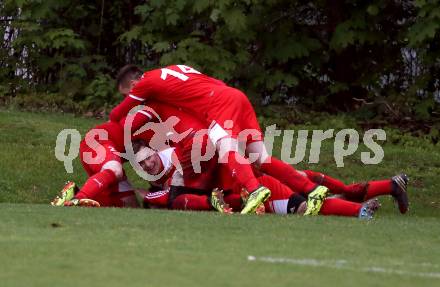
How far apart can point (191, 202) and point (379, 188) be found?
1.81m

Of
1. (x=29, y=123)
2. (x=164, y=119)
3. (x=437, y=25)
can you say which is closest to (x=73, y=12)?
(x=29, y=123)

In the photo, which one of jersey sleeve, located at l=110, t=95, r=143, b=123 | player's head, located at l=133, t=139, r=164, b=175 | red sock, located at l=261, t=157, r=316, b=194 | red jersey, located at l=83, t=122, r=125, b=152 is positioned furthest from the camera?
red jersey, located at l=83, t=122, r=125, b=152

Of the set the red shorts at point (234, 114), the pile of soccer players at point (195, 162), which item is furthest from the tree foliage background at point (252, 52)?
the red shorts at point (234, 114)

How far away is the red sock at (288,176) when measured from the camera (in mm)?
10531

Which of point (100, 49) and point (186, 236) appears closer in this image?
point (186, 236)

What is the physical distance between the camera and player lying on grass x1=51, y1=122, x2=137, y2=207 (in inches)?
417

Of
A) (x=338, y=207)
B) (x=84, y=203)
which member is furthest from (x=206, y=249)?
(x=84, y=203)

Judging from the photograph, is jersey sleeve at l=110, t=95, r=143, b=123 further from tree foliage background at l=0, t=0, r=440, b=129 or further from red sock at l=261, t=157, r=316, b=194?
tree foliage background at l=0, t=0, r=440, b=129

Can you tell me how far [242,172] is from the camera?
390 inches

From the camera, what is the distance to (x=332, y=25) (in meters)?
18.3

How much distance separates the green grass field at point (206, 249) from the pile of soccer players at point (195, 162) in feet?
1.97

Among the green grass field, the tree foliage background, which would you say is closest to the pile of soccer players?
the green grass field

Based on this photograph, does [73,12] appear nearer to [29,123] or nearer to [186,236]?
[29,123]

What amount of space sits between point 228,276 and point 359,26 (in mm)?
11911
